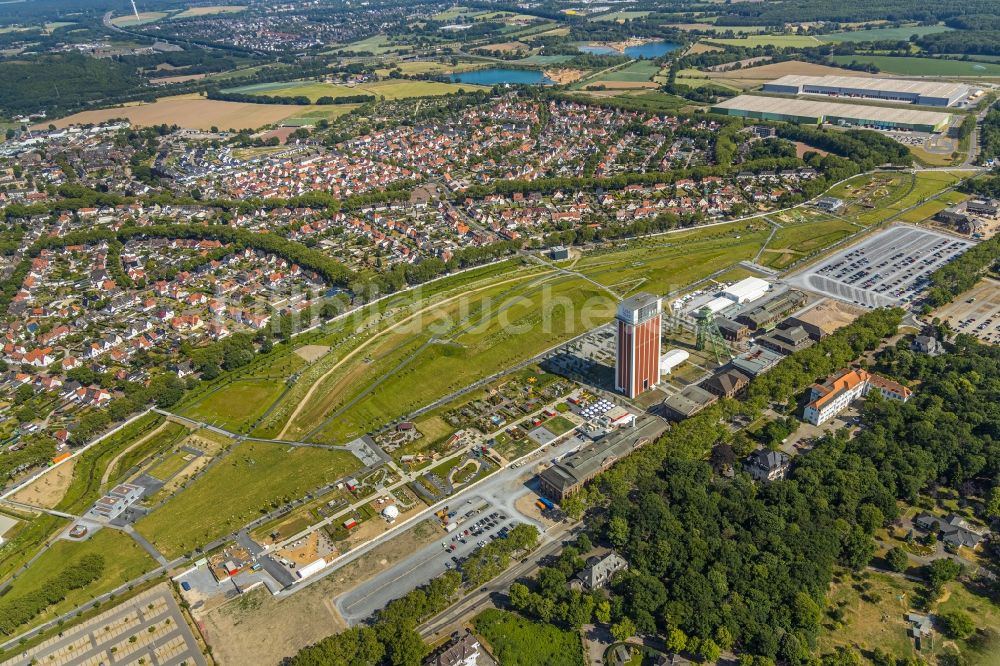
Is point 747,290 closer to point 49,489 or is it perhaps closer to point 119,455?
point 119,455

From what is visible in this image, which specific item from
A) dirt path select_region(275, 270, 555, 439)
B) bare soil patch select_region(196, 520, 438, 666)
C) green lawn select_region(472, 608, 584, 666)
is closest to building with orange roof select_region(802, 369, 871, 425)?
green lawn select_region(472, 608, 584, 666)

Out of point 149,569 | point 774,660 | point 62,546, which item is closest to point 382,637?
point 149,569

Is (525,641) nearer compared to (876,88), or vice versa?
(525,641)

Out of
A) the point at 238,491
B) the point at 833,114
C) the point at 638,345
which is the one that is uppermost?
the point at 833,114

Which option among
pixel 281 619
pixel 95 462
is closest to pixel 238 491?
pixel 281 619

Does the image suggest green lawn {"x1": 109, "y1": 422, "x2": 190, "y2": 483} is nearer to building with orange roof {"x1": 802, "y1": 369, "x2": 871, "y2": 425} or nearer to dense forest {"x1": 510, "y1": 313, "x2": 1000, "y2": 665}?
dense forest {"x1": 510, "y1": 313, "x2": 1000, "y2": 665}

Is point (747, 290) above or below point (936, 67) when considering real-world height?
below

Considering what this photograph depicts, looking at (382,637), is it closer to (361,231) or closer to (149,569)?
(149,569)
